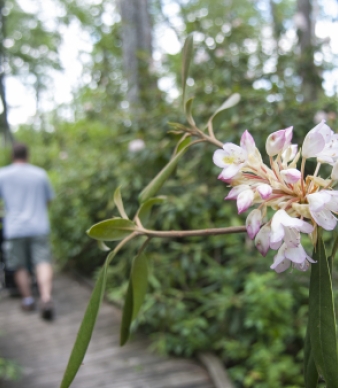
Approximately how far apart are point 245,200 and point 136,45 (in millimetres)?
5043

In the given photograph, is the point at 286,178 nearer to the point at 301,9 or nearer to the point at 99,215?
the point at 99,215

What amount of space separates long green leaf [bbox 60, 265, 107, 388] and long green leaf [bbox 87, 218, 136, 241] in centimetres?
7

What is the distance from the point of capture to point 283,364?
2.75 m

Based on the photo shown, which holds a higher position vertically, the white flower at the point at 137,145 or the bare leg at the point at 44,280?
the white flower at the point at 137,145

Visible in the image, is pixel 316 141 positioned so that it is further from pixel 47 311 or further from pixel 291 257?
pixel 47 311

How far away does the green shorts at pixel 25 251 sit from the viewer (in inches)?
183

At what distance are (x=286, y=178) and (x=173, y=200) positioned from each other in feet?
9.53

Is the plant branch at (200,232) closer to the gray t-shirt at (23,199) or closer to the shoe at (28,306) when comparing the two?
the gray t-shirt at (23,199)

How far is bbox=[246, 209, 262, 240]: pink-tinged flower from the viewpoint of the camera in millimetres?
632

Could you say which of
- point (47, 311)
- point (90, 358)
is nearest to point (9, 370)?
point (90, 358)

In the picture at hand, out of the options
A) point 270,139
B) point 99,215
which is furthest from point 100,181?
point 270,139

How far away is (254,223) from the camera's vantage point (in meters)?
0.63

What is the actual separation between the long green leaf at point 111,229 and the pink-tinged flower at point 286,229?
0.92 feet

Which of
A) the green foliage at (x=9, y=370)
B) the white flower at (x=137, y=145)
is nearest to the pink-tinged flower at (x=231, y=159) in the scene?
the green foliage at (x=9, y=370)
